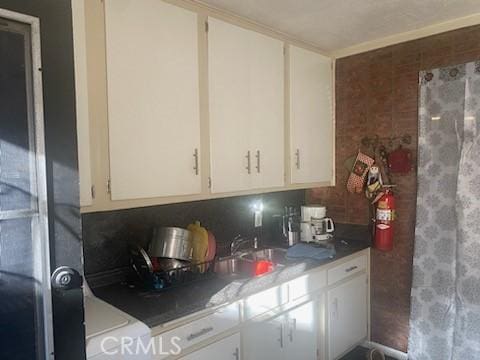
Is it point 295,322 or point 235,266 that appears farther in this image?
point 235,266

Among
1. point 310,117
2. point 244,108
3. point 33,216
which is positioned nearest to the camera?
point 33,216

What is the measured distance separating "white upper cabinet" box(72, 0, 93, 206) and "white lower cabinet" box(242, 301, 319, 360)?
1.03m

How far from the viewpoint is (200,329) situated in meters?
1.49

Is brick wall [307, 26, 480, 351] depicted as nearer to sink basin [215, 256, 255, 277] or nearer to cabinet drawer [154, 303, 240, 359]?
sink basin [215, 256, 255, 277]

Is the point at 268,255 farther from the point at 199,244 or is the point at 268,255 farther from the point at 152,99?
the point at 152,99

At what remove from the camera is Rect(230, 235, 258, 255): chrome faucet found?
230 cm

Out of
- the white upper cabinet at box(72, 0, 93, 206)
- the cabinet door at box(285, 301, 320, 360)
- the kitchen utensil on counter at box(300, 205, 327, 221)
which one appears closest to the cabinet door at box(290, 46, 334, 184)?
the kitchen utensil on counter at box(300, 205, 327, 221)

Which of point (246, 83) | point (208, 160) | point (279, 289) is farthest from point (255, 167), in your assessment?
point (279, 289)

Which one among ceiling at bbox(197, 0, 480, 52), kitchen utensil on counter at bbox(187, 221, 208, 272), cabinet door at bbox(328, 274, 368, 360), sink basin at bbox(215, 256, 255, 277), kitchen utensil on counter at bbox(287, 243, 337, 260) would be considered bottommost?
cabinet door at bbox(328, 274, 368, 360)

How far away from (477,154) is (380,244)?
32.1 inches

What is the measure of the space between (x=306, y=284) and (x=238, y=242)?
0.54 m

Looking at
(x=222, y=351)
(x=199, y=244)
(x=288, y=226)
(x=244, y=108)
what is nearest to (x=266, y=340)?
(x=222, y=351)

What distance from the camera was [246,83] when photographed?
79.7 inches

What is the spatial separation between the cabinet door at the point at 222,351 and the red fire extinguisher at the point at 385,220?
1268 millimetres
